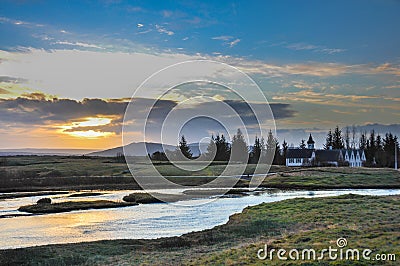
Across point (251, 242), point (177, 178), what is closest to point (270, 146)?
point (177, 178)

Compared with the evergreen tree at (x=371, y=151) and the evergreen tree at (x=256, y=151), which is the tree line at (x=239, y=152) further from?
the evergreen tree at (x=371, y=151)

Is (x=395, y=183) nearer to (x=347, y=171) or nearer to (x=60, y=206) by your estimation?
(x=347, y=171)

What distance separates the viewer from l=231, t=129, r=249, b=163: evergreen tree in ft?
531

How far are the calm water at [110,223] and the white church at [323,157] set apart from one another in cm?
9498

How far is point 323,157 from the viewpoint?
14950 centimetres

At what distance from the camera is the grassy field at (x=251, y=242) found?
2281cm

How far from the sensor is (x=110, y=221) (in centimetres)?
4475

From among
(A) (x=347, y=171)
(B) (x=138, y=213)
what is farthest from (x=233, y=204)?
(A) (x=347, y=171)

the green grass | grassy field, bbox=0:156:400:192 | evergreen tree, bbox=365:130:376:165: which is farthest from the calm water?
evergreen tree, bbox=365:130:376:165

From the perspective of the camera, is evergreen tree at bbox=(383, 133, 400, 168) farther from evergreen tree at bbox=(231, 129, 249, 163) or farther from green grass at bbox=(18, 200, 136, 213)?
green grass at bbox=(18, 200, 136, 213)

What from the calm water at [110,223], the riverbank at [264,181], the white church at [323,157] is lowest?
the calm water at [110,223]

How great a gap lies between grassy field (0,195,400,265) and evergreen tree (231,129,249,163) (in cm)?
12196

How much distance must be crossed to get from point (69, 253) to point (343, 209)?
22.8 metres

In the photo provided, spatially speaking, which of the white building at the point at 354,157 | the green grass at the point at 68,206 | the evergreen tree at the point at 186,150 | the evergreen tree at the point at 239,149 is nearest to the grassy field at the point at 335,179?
the evergreen tree at the point at 186,150
